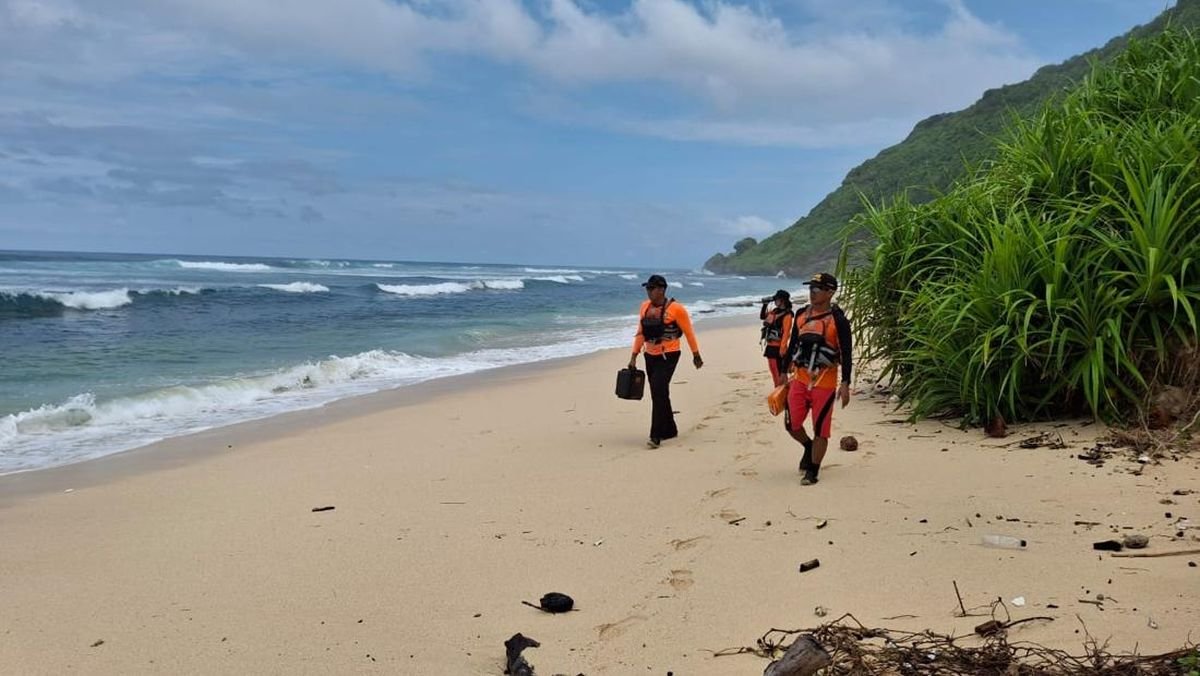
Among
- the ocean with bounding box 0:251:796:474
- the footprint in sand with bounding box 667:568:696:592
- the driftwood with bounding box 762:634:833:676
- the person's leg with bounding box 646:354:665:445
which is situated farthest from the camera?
the ocean with bounding box 0:251:796:474

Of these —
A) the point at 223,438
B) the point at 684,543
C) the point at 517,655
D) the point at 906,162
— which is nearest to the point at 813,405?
the point at 684,543

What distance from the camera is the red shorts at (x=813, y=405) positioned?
19.1 ft

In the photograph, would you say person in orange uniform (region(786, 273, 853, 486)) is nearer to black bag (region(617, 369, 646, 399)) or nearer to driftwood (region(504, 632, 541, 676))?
black bag (region(617, 369, 646, 399))

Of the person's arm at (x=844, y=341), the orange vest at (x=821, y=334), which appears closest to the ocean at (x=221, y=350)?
the orange vest at (x=821, y=334)

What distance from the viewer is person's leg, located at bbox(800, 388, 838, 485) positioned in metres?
5.80

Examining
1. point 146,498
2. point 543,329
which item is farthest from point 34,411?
point 543,329

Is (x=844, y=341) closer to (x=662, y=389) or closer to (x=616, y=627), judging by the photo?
(x=662, y=389)

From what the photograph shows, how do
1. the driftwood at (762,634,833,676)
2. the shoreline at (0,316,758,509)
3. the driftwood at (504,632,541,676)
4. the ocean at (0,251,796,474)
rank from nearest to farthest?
the driftwood at (762,634,833,676) → the driftwood at (504,632,541,676) → the shoreline at (0,316,758,509) → the ocean at (0,251,796,474)

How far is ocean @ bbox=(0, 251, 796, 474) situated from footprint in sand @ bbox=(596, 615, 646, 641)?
646 cm

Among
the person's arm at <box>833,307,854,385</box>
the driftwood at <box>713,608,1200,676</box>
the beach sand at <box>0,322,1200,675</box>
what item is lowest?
the beach sand at <box>0,322,1200,675</box>

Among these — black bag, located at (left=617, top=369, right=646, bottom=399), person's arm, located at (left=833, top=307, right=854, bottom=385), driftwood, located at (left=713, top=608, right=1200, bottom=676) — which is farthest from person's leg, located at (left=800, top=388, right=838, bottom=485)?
driftwood, located at (left=713, top=608, right=1200, bottom=676)

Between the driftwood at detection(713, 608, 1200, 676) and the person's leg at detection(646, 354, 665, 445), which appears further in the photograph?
the person's leg at detection(646, 354, 665, 445)

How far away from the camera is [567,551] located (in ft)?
15.5

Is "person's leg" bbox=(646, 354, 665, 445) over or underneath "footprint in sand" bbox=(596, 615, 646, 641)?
over
